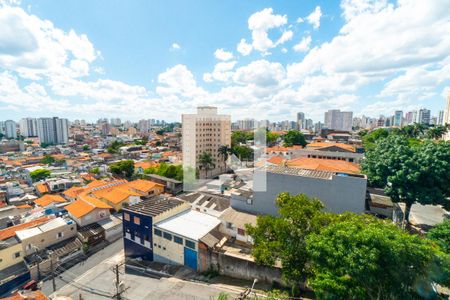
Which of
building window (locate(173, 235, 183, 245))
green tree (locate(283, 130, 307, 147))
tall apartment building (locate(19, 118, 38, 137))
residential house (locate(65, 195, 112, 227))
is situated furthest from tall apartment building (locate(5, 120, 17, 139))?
building window (locate(173, 235, 183, 245))

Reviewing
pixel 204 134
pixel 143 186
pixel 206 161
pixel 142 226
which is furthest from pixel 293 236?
pixel 204 134

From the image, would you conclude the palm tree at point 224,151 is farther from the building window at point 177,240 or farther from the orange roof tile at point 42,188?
the orange roof tile at point 42,188

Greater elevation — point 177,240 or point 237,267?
point 177,240

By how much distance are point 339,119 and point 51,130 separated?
156 m

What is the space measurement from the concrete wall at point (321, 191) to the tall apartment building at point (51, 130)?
11768 centimetres

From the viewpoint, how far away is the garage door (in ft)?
51.5

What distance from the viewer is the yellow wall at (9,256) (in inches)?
666

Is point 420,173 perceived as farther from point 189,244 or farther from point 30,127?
point 30,127

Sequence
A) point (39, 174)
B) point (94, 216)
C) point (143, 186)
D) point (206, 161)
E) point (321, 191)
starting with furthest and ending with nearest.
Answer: point (39, 174) → point (206, 161) → point (143, 186) → point (94, 216) → point (321, 191)

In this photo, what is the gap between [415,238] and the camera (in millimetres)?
7719

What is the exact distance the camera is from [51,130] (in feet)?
339

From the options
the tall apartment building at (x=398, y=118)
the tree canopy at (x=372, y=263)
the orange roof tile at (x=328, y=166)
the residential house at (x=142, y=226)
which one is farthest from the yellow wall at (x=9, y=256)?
the tall apartment building at (x=398, y=118)

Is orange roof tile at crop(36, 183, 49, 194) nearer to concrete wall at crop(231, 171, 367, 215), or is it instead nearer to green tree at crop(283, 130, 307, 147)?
concrete wall at crop(231, 171, 367, 215)

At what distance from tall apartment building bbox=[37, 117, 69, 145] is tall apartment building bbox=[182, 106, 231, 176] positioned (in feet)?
291
